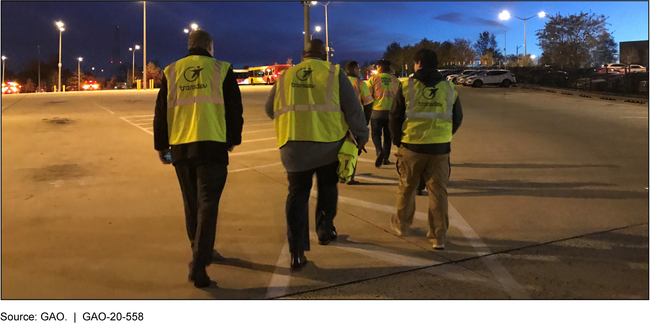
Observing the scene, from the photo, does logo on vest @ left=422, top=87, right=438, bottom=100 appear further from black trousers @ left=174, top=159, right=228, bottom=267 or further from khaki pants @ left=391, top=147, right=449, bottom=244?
black trousers @ left=174, top=159, right=228, bottom=267

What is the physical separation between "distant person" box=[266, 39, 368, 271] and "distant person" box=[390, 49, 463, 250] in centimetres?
77

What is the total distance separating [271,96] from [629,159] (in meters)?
7.58

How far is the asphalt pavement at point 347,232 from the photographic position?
13.0ft

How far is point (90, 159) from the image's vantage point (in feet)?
30.9

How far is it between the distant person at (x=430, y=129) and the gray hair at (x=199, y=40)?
1.86m

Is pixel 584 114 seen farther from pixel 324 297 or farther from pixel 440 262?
pixel 324 297

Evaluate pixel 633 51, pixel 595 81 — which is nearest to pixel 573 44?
pixel 633 51

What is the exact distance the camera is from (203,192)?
12.7 ft

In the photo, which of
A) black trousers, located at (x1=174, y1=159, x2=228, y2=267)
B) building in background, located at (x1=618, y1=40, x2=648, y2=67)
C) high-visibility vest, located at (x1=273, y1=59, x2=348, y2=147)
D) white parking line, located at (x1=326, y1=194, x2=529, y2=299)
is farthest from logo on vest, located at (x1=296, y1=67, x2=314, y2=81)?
building in background, located at (x1=618, y1=40, x2=648, y2=67)

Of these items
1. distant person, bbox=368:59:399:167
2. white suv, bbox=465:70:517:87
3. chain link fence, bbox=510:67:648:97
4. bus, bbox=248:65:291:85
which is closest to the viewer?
distant person, bbox=368:59:399:167

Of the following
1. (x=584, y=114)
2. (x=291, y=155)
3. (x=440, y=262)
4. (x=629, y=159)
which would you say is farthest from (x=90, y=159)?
(x=584, y=114)

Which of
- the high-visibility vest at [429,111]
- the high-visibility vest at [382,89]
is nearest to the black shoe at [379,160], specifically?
the high-visibility vest at [382,89]

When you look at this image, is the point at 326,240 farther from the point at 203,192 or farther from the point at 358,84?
the point at 358,84

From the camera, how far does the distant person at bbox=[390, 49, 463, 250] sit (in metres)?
4.75
